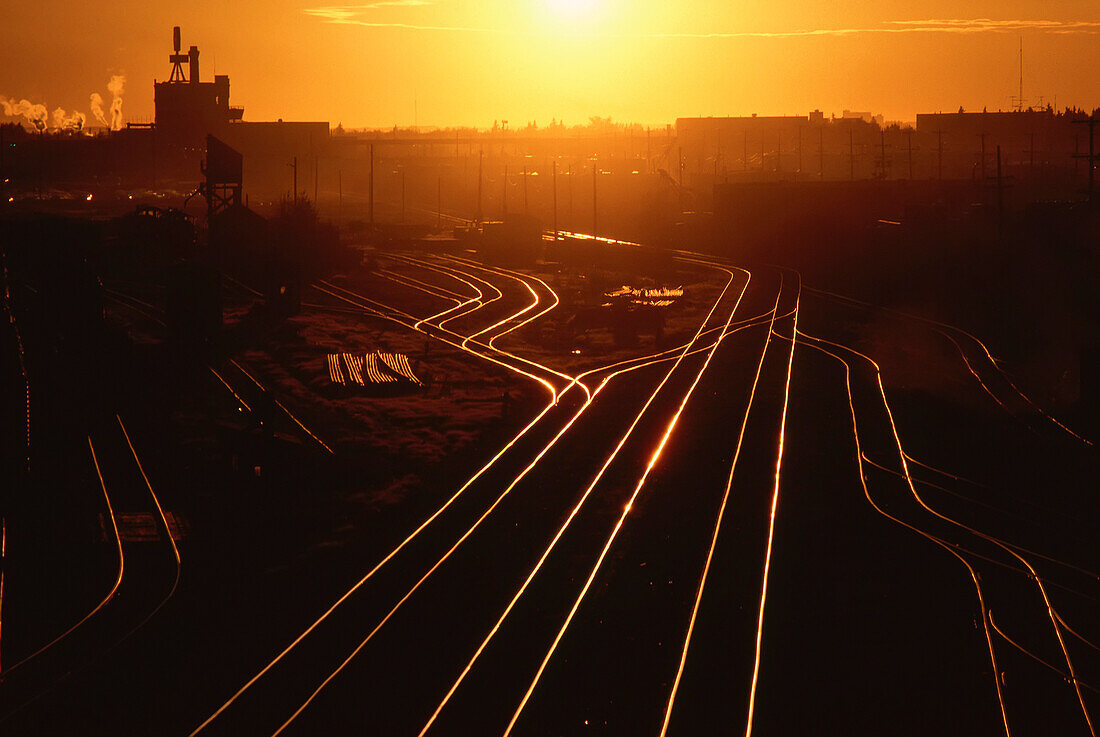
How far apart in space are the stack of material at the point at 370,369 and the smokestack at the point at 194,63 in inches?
2722

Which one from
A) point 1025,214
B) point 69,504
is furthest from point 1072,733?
point 1025,214

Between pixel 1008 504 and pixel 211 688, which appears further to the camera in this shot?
pixel 1008 504

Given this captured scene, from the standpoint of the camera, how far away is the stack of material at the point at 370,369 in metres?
21.8

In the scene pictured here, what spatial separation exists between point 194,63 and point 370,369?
237ft

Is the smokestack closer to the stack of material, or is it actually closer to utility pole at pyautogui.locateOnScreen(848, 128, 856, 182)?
utility pole at pyautogui.locateOnScreen(848, 128, 856, 182)

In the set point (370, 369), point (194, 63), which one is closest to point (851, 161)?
point (194, 63)

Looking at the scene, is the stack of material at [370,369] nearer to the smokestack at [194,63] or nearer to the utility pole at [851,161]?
the utility pole at [851,161]

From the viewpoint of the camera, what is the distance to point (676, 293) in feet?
117

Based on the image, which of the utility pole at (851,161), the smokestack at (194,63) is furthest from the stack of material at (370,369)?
the smokestack at (194,63)

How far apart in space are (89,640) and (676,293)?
1087 inches

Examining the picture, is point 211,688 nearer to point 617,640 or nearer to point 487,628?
point 487,628

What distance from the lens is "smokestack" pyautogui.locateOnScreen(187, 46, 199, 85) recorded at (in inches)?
3369

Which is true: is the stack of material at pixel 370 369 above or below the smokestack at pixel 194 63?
below

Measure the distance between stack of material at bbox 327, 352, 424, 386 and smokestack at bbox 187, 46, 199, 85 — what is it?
69.1 meters
